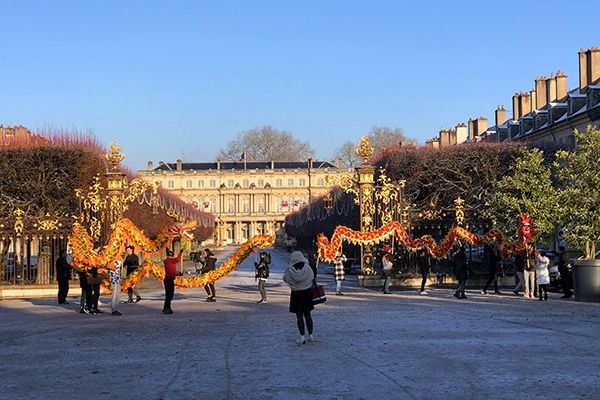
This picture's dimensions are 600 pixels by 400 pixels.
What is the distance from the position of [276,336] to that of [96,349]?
293cm

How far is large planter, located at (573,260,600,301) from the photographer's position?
17578 mm

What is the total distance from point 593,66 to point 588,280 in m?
22.6

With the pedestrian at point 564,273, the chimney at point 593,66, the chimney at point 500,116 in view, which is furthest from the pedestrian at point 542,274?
the chimney at point 500,116

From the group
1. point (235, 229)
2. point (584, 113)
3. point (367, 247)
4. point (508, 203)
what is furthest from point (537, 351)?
point (235, 229)

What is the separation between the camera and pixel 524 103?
46.9 metres

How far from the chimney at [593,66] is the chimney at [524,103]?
31.5 ft

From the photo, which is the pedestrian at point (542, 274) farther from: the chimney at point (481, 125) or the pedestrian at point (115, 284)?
the chimney at point (481, 125)

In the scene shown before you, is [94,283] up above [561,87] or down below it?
below

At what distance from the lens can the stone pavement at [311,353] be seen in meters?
7.61

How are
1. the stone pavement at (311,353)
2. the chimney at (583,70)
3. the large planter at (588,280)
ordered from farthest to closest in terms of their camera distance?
the chimney at (583,70), the large planter at (588,280), the stone pavement at (311,353)

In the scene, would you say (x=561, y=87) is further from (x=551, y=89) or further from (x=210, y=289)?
(x=210, y=289)

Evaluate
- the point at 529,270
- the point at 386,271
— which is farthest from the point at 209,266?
the point at 529,270

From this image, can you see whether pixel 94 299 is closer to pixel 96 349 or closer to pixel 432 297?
pixel 96 349

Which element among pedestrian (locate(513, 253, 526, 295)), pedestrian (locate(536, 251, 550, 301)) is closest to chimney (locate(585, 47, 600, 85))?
pedestrian (locate(513, 253, 526, 295))
